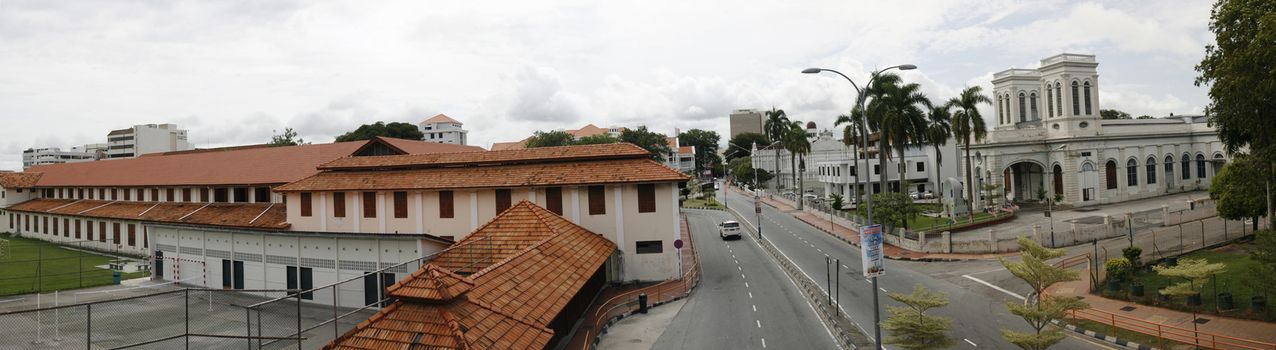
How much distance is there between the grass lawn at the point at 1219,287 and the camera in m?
21.1

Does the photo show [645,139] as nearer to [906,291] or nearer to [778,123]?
[778,123]

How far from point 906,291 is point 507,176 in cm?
1924

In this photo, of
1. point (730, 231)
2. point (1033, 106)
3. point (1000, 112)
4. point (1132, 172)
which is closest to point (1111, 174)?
point (1132, 172)

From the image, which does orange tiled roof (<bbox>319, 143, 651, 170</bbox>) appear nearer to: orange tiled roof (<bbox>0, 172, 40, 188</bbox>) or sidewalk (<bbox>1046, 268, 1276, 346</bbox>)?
A: sidewalk (<bbox>1046, 268, 1276, 346</bbox>)

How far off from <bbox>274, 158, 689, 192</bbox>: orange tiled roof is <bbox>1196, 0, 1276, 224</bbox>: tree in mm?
19927

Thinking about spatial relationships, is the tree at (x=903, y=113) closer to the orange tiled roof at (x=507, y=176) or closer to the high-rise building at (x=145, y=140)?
the orange tiled roof at (x=507, y=176)

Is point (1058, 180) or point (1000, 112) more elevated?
point (1000, 112)

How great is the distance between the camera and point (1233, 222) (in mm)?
37938

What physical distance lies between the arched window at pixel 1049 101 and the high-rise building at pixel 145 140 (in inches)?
5196

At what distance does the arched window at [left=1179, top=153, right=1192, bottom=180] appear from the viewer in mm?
63844

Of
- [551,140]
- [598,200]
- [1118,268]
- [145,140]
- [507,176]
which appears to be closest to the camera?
[1118,268]

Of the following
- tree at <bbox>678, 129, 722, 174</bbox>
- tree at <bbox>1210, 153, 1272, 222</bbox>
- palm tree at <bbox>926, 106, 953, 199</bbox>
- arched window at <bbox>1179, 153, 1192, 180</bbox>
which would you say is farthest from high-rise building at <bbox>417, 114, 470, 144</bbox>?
tree at <bbox>1210, 153, 1272, 222</bbox>

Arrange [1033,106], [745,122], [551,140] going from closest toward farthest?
[1033,106], [551,140], [745,122]

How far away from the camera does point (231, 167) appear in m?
49.2
